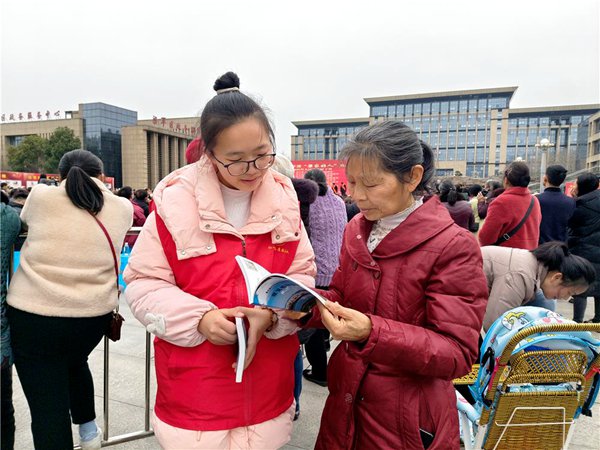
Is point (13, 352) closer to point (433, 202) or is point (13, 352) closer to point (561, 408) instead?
point (433, 202)

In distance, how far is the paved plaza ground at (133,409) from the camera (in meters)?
2.44

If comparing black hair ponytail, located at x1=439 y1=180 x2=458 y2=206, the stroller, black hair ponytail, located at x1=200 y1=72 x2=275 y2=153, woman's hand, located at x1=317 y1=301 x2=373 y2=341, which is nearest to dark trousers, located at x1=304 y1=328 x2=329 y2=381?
the stroller

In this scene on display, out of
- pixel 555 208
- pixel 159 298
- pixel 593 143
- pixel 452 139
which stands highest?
pixel 452 139

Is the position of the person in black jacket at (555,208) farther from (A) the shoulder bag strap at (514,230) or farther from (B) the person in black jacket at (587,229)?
(A) the shoulder bag strap at (514,230)

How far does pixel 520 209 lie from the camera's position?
387 cm

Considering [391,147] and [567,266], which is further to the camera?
[567,266]

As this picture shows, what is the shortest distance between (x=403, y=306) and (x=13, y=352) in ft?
5.75

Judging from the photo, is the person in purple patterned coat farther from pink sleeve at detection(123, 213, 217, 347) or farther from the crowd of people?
pink sleeve at detection(123, 213, 217, 347)

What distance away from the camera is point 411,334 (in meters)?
1.06

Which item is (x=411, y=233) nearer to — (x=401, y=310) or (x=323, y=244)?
(x=401, y=310)

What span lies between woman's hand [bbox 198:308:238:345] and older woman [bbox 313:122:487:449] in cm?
26

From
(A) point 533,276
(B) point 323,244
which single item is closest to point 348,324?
(A) point 533,276

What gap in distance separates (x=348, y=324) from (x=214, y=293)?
1.35 feet

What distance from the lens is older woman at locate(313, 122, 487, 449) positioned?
107 centimetres
